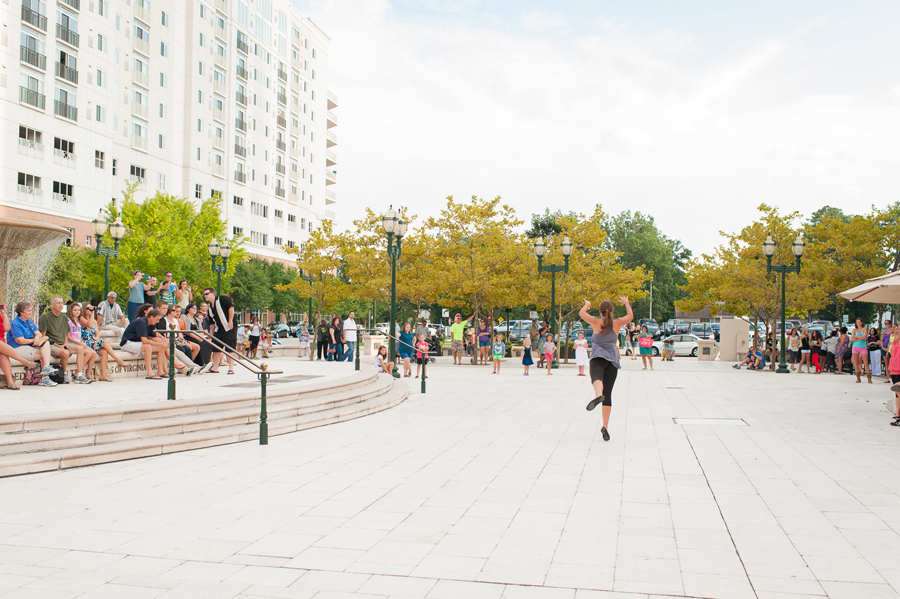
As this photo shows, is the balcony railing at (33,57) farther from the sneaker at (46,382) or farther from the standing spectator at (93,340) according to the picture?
the sneaker at (46,382)

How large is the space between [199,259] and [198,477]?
3752cm

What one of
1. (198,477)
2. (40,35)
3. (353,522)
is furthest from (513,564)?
(40,35)

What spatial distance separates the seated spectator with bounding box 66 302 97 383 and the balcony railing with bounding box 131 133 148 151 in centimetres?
4199

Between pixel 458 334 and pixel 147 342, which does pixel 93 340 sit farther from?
pixel 458 334

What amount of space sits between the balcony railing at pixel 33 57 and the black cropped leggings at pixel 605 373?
42881 millimetres

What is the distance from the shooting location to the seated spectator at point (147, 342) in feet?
42.8

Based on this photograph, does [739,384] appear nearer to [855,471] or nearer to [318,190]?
[855,471]

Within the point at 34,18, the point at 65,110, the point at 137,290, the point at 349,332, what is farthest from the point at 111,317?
the point at 34,18

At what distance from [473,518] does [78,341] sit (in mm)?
9428

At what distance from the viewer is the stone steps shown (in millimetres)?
7125

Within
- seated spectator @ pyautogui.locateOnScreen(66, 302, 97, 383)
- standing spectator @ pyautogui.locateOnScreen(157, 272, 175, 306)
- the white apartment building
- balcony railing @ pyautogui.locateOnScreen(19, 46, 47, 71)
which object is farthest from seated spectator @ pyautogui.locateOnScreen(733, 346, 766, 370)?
balcony railing @ pyautogui.locateOnScreen(19, 46, 47, 71)

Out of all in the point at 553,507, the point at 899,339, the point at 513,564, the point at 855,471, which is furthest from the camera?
the point at 899,339

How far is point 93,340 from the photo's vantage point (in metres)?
12.6

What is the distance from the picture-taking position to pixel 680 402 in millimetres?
14680
